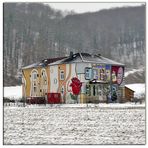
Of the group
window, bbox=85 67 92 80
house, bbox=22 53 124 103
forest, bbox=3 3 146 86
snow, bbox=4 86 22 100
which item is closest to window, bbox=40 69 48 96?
house, bbox=22 53 124 103

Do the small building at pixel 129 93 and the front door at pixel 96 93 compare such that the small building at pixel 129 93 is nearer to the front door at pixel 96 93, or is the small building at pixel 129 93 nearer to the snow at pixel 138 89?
the snow at pixel 138 89

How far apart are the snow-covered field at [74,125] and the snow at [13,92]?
51cm

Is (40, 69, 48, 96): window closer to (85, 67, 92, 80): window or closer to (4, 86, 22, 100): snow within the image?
(4, 86, 22, 100): snow

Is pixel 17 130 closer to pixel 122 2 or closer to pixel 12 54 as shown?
pixel 12 54

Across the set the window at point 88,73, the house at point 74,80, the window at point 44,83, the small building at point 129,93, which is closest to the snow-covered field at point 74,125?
the small building at point 129,93

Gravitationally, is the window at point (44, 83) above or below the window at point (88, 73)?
below

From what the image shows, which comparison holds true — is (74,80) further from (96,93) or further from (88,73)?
(88,73)

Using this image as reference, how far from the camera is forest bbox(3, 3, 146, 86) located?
42.4ft

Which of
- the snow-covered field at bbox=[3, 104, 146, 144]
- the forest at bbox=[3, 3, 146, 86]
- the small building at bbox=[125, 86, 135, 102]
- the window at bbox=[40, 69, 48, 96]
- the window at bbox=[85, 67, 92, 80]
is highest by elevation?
the forest at bbox=[3, 3, 146, 86]

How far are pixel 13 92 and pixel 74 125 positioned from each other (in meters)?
2.17

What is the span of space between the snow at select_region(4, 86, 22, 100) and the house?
0.49 meters

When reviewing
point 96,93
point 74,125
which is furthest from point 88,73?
point 74,125

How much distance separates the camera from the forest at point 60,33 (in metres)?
12.9

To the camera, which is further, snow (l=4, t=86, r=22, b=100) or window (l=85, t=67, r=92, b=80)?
window (l=85, t=67, r=92, b=80)
